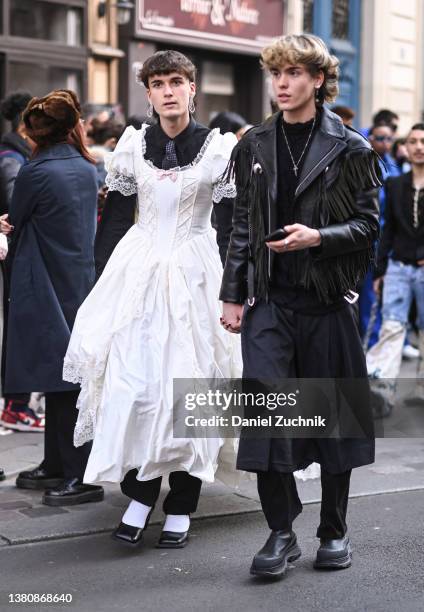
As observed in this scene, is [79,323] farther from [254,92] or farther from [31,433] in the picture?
[254,92]

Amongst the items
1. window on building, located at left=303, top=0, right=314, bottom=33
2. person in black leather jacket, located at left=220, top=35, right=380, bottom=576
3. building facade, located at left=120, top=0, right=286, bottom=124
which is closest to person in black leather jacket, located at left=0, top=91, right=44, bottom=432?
person in black leather jacket, located at left=220, top=35, right=380, bottom=576

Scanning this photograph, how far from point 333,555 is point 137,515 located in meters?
0.86

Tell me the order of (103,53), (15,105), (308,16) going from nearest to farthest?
Answer: (15,105)
(103,53)
(308,16)

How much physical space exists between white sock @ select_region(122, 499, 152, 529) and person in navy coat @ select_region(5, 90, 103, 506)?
77 cm

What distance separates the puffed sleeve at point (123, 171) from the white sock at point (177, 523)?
1.42 m

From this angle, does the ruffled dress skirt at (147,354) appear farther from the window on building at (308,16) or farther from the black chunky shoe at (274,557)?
the window on building at (308,16)

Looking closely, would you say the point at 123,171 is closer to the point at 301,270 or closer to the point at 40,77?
the point at 301,270

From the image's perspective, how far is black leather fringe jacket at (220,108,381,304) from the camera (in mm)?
4551

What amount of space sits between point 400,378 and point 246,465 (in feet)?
17.3

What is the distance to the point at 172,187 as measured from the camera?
5258mm

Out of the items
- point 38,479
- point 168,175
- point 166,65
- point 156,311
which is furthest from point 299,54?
point 38,479

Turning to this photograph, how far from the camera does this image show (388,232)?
868cm

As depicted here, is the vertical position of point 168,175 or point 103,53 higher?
point 103,53

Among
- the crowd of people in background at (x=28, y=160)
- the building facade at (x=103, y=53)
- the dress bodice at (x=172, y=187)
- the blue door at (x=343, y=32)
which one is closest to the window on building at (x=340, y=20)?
the blue door at (x=343, y=32)
